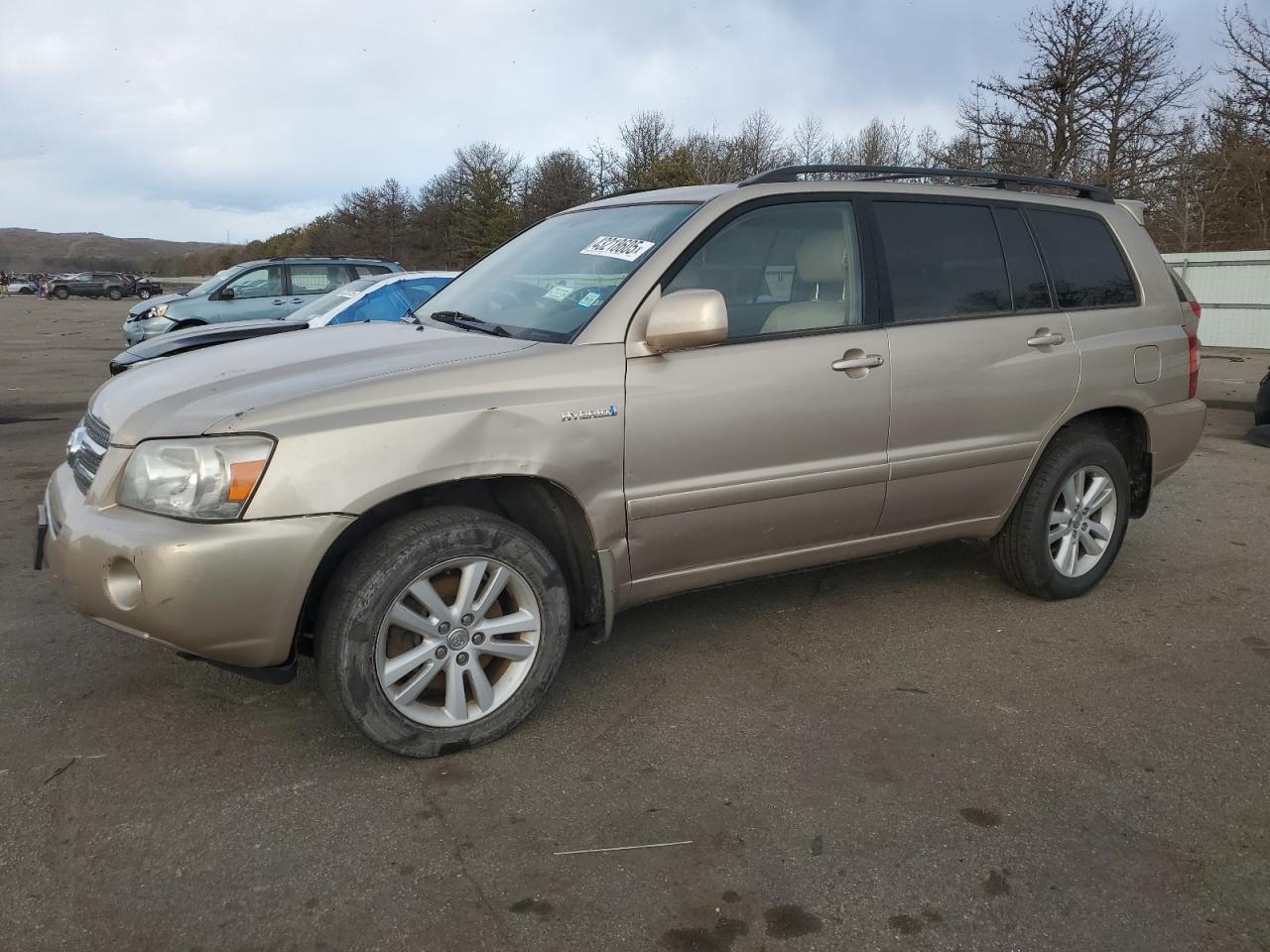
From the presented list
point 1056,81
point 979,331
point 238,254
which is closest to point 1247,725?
point 979,331

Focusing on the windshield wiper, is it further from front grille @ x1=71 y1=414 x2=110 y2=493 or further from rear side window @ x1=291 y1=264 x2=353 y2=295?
rear side window @ x1=291 y1=264 x2=353 y2=295

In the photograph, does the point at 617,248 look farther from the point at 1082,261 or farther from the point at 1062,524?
the point at 1062,524

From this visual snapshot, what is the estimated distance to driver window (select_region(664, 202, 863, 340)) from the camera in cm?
354

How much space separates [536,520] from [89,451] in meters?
1.44

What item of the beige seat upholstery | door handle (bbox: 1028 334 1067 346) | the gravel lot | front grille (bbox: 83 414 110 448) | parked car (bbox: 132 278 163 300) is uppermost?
parked car (bbox: 132 278 163 300)

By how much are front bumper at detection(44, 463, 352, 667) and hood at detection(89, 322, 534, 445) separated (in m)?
0.29

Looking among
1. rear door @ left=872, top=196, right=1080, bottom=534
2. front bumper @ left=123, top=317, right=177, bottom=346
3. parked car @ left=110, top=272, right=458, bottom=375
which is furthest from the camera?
front bumper @ left=123, top=317, right=177, bottom=346

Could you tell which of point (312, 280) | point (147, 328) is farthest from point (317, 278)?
point (147, 328)

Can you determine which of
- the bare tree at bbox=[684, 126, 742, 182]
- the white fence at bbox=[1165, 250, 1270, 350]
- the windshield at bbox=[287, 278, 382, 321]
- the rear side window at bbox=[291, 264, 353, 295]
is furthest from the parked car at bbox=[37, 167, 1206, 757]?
the bare tree at bbox=[684, 126, 742, 182]

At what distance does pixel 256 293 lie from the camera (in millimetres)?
14984

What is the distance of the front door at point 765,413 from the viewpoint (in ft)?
11.0

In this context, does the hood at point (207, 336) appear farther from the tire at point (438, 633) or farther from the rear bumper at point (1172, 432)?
the rear bumper at point (1172, 432)

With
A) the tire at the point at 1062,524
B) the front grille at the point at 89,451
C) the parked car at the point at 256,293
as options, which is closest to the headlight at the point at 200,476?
the front grille at the point at 89,451

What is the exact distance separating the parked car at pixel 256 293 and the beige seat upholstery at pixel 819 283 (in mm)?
12123
